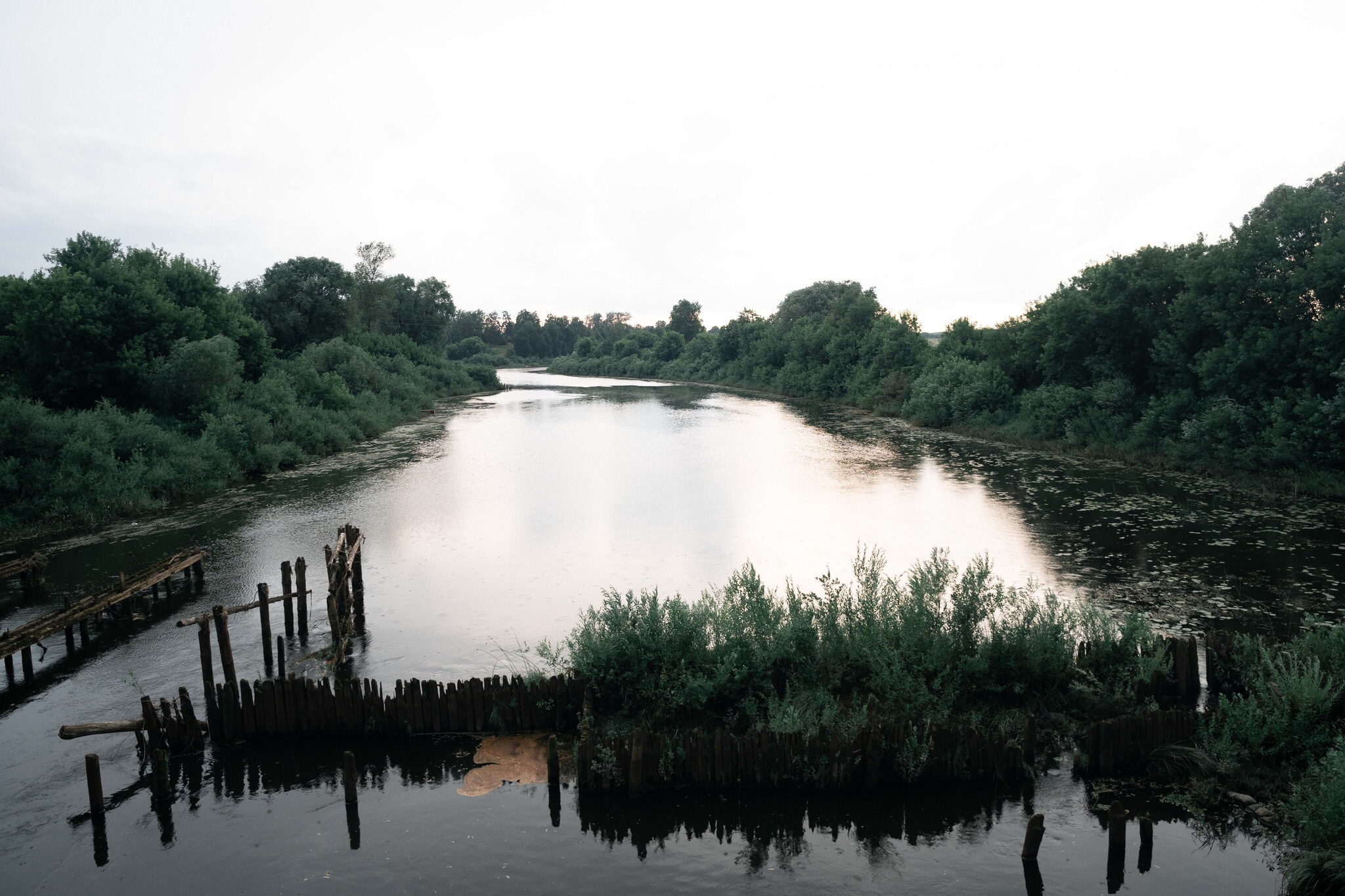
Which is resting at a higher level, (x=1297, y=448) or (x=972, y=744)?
(x=1297, y=448)

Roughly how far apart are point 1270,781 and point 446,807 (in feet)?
28.9

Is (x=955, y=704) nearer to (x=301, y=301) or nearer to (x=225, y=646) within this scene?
(x=225, y=646)

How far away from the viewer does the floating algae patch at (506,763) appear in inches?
352

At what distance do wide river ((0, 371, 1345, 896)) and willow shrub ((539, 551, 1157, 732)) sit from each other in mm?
1352

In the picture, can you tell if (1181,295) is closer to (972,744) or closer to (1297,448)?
(1297,448)

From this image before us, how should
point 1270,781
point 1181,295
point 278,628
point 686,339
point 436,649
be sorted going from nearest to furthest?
1. point 1270,781
2. point 436,649
3. point 278,628
4. point 1181,295
5. point 686,339

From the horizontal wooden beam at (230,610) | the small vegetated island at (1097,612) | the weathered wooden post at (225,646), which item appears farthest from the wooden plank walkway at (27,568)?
the small vegetated island at (1097,612)

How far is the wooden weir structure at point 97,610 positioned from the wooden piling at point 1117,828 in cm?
1372

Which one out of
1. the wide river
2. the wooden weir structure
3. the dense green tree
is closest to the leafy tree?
the dense green tree

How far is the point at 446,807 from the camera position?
8.53m

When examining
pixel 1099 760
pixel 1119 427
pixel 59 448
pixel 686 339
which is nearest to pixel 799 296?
pixel 686 339

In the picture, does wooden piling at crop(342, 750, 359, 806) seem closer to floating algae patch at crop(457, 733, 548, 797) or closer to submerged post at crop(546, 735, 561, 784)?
floating algae patch at crop(457, 733, 548, 797)

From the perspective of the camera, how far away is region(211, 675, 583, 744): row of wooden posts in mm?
9594

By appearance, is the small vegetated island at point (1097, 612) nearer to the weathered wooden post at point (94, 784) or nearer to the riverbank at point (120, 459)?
the weathered wooden post at point (94, 784)
